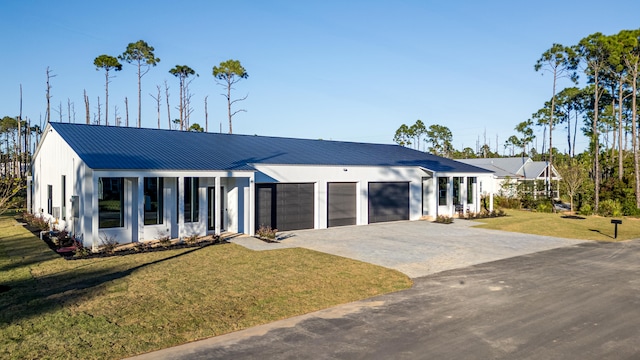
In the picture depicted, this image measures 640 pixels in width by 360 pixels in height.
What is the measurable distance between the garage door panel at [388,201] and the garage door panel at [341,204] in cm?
129

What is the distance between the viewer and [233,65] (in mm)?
44188

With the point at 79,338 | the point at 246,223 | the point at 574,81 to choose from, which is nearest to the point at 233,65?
the point at 246,223

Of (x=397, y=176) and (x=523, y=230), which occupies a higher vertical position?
(x=397, y=176)

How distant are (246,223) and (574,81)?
3570 cm

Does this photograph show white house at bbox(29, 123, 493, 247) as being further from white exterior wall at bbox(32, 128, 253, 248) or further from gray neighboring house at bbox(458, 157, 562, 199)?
gray neighboring house at bbox(458, 157, 562, 199)

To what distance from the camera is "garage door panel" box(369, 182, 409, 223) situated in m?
23.8

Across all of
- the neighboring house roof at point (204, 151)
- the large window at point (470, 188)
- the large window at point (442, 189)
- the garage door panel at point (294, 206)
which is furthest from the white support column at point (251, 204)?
the large window at point (470, 188)

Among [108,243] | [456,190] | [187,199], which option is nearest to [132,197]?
[108,243]

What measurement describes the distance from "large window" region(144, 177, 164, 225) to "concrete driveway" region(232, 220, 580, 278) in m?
2.99

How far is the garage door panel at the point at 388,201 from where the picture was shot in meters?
23.8

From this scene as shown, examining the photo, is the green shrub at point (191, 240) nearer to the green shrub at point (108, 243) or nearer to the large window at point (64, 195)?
the green shrub at point (108, 243)

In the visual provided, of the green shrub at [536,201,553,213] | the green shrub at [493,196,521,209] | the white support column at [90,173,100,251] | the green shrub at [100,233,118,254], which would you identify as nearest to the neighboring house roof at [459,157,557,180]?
the green shrub at [493,196,521,209]

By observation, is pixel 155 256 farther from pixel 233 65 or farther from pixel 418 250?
pixel 233 65

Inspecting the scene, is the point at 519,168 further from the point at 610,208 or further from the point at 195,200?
the point at 195,200
